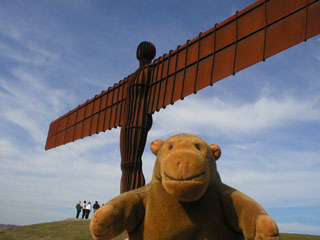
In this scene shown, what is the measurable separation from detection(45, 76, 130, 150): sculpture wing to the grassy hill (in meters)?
2.38

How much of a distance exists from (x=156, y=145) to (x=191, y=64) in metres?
2.72

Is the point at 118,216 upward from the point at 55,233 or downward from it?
upward

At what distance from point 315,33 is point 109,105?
4218mm

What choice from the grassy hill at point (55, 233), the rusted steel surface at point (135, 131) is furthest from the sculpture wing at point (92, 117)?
the grassy hill at point (55, 233)

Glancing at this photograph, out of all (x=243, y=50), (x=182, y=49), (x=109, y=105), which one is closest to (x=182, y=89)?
(x=182, y=49)

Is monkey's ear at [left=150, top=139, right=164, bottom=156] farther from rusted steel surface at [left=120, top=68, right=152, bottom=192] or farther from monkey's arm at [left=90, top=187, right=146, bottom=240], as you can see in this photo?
rusted steel surface at [left=120, top=68, right=152, bottom=192]

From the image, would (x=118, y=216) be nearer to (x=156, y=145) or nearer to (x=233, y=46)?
(x=156, y=145)

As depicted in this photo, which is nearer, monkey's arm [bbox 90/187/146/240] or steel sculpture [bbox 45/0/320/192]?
monkey's arm [bbox 90/187/146/240]

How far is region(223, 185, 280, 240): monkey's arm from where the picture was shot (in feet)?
7.14

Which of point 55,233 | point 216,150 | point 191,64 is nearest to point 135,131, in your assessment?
point 191,64

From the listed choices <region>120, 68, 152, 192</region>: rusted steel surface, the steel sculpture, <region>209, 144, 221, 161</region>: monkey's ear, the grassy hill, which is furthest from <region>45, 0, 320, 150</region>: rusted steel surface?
the grassy hill

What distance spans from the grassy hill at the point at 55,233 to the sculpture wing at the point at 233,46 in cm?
430

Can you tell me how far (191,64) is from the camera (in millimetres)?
5254

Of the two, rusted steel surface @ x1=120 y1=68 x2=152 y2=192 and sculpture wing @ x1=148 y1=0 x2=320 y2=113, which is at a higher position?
sculpture wing @ x1=148 y1=0 x2=320 y2=113
